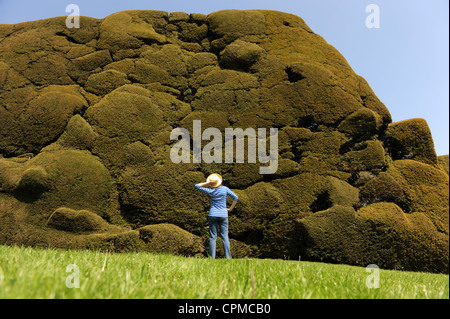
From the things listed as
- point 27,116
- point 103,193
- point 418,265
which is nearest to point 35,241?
point 103,193

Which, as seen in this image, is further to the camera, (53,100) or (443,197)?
(53,100)

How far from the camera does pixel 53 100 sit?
8.38 m

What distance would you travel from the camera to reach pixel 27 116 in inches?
326

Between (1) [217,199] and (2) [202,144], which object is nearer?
(1) [217,199]

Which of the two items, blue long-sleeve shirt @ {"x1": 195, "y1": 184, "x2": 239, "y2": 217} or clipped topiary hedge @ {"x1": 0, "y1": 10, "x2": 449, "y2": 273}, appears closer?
blue long-sleeve shirt @ {"x1": 195, "y1": 184, "x2": 239, "y2": 217}

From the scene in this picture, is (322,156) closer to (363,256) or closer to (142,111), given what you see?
(363,256)

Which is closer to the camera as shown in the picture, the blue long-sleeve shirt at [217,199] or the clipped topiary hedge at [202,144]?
the blue long-sleeve shirt at [217,199]

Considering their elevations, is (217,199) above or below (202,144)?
below

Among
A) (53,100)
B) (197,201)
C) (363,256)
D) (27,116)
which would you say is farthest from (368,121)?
(27,116)

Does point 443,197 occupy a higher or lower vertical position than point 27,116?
lower
